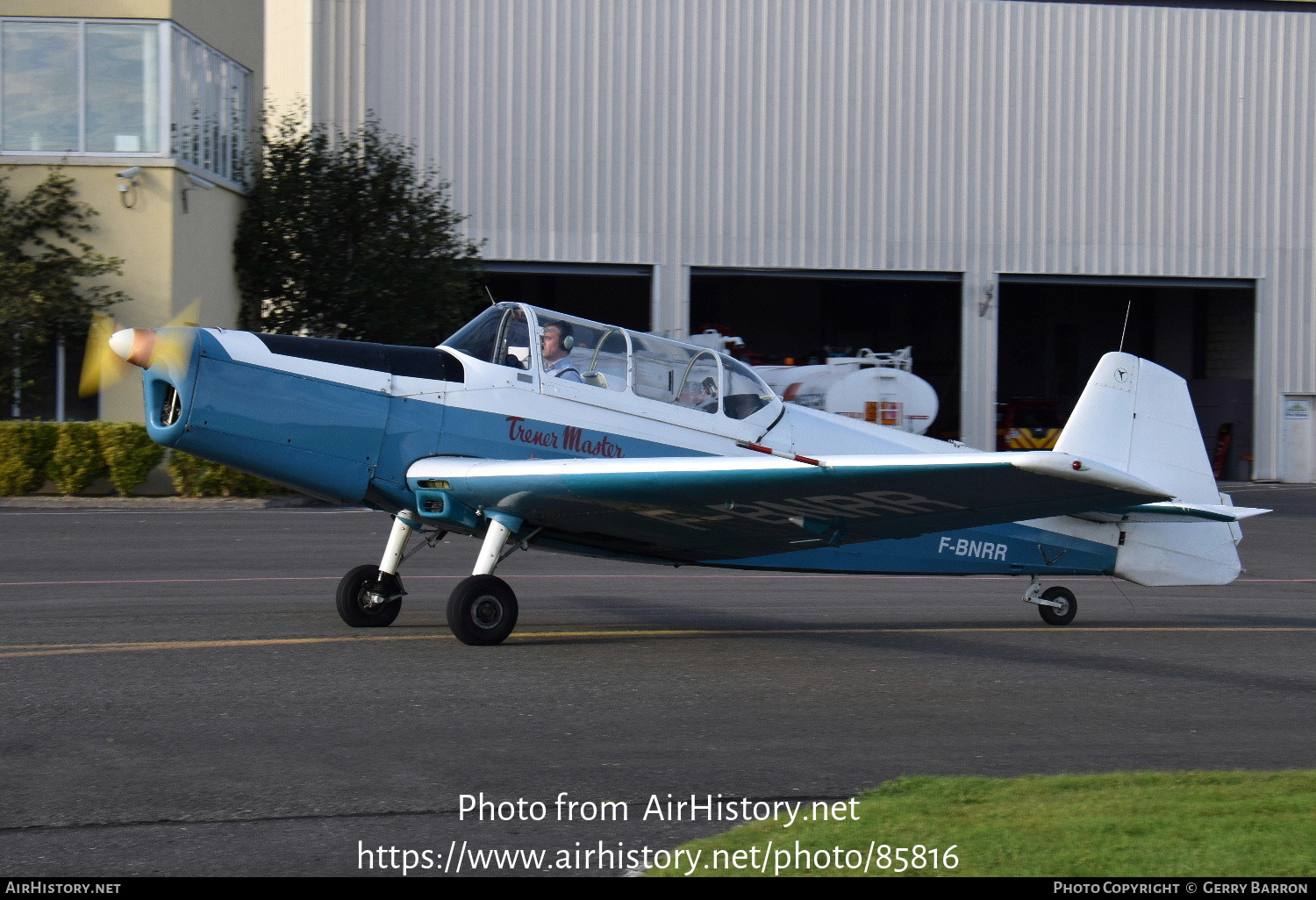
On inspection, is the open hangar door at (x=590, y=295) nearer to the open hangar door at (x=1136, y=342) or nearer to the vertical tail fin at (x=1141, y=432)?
the open hangar door at (x=1136, y=342)

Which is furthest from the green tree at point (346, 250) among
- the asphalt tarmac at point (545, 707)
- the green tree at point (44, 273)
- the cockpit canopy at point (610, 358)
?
the cockpit canopy at point (610, 358)

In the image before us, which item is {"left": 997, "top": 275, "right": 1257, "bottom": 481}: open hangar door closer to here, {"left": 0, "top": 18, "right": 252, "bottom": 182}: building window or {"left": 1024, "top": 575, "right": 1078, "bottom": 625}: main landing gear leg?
{"left": 0, "top": 18, "right": 252, "bottom": 182}: building window

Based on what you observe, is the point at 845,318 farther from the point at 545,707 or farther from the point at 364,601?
the point at 545,707

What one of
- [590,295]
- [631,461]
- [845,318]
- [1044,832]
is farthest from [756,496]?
[845,318]

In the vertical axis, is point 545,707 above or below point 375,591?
below

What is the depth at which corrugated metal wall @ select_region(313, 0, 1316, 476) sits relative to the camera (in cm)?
2752

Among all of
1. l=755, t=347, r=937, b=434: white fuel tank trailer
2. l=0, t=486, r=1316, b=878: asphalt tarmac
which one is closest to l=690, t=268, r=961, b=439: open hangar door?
l=755, t=347, r=937, b=434: white fuel tank trailer

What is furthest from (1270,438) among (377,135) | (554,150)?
(377,135)

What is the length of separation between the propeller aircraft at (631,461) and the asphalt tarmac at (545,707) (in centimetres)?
61

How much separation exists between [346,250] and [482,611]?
1726cm

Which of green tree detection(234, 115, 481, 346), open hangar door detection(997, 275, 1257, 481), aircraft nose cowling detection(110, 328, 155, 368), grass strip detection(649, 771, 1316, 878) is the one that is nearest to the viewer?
grass strip detection(649, 771, 1316, 878)

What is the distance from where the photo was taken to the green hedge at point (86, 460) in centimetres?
1950

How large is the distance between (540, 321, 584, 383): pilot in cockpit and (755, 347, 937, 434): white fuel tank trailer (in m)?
14.3

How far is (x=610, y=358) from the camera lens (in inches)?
332
